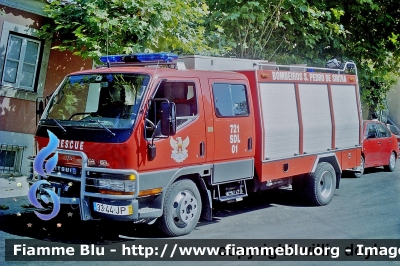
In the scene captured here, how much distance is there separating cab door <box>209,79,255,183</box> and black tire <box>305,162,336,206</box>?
1.84m

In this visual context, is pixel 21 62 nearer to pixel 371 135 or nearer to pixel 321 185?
pixel 321 185

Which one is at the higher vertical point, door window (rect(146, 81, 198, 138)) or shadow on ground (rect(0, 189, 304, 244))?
door window (rect(146, 81, 198, 138))

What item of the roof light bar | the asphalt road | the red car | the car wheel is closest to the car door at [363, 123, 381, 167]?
the red car

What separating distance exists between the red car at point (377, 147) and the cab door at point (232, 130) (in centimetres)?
639

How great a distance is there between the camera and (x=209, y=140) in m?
6.75

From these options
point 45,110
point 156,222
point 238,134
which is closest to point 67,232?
point 156,222

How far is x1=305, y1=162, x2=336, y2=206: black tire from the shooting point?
28.8 feet

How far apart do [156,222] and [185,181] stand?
27.9 inches

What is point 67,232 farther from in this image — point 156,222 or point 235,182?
point 235,182

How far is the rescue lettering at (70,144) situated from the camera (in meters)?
5.93

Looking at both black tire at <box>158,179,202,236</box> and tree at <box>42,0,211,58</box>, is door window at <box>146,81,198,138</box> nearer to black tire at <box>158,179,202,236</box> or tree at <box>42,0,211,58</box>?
black tire at <box>158,179,202,236</box>

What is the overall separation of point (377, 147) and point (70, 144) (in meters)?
9.96

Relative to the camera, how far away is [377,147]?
43.4 ft

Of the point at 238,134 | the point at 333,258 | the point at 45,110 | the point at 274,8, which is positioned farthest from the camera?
the point at 274,8
